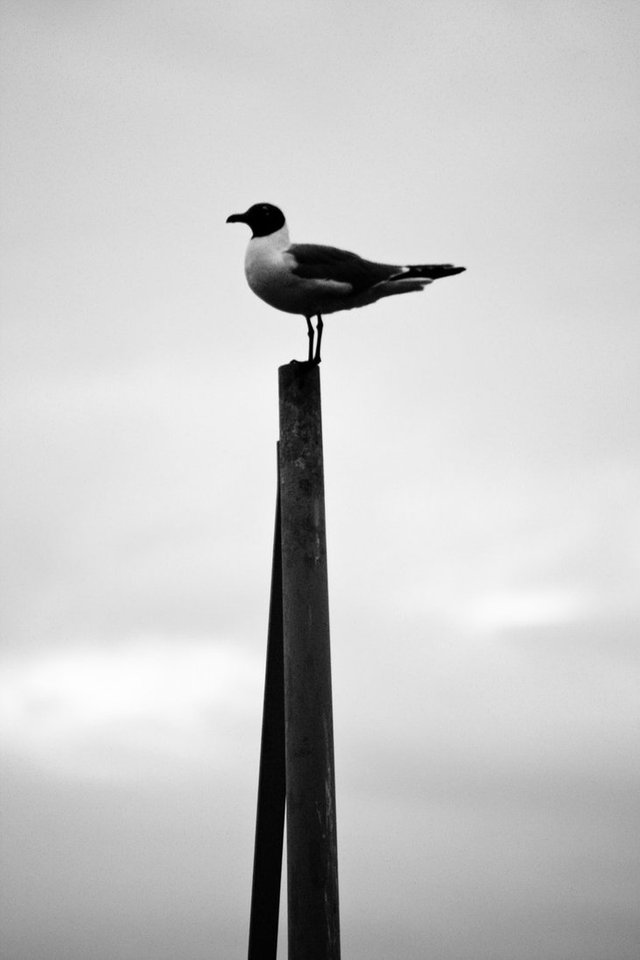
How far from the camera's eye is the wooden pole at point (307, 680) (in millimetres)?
5465

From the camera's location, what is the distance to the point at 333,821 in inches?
220

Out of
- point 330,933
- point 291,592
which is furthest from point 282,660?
point 330,933

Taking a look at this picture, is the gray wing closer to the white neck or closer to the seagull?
the seagull

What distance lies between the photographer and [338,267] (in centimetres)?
757

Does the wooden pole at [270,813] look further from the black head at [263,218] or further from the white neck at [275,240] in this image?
the black head at [263,218]

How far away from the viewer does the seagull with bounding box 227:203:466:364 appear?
24.5 ft

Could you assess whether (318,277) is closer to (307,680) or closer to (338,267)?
(338,267)

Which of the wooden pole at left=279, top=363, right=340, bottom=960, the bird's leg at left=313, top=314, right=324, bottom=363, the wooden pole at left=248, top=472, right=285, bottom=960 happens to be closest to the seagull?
the bird's leg at left=313, top=314, right=324, bottom=363

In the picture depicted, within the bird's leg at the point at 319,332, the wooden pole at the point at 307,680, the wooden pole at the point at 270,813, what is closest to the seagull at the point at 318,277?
the bird's leg at the point at 319,332

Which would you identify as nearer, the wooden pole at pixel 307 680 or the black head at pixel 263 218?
the wooden pole at pixel 307 680

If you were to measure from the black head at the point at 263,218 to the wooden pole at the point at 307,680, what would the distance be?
213 cm

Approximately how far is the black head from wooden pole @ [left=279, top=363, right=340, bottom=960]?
2.13m

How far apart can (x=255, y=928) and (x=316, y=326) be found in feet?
13.4

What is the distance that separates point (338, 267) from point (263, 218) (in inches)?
36.3
